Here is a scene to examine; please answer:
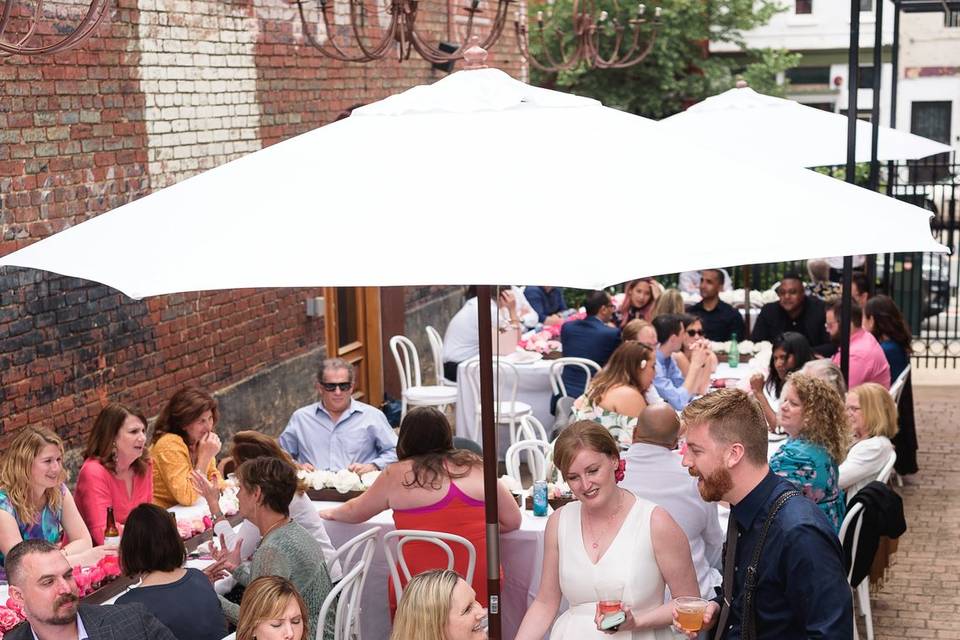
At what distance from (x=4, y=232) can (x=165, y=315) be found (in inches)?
76.4

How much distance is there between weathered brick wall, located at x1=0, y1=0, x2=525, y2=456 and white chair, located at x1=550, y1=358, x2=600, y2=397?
7.81 feet

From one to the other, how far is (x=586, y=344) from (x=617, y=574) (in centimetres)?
567

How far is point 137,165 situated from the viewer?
8.59 m

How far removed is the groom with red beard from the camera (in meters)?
3.53

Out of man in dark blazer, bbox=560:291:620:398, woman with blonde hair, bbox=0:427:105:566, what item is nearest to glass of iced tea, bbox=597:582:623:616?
woman with blonde hair, bbox=0:427:105:566

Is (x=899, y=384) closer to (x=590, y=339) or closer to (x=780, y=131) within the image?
(x=780, y=131)

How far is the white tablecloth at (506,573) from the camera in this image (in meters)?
6.04

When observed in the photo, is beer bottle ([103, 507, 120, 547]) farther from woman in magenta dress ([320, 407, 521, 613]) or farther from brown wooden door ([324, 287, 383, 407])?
brown wooden door ([324, 287, 383, 407])

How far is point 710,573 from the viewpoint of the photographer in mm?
5820

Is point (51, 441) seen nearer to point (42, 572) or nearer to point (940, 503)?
point (42, 572)

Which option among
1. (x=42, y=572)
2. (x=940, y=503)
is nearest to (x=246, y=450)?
(x=42, y=572)

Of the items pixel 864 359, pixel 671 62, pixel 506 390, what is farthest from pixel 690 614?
pixel 671 62

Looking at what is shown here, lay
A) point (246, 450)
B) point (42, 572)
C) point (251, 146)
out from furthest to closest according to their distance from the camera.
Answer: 1. point (251, 146)
2. point (246, 450)
3. point (42, 572)

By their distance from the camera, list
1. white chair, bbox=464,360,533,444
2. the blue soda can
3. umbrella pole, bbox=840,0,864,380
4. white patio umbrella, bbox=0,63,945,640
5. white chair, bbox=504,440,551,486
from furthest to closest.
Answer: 1. white chair, bbox=464,360,533,444
2. white chair, bbox=504,440,551,486
3. umbrella pole, bbox=840,0,864,380
4. the blue soda can
5. white patio umbrella, bbox=0,63,945,640
